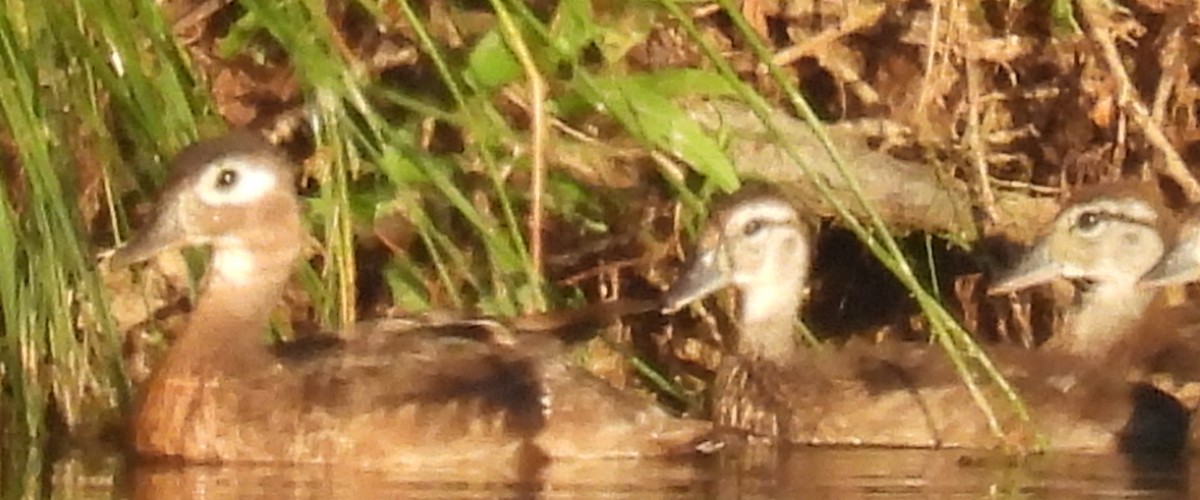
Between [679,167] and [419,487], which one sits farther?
[679,167]

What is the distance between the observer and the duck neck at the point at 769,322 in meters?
7.54

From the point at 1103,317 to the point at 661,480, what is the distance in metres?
1.80

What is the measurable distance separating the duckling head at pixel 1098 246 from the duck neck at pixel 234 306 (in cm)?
165

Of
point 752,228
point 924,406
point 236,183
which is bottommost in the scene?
point 924,406

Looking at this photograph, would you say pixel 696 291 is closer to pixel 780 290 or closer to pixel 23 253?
pixel 780 290

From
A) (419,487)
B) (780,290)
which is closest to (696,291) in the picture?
(780,290)

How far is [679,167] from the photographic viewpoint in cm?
733

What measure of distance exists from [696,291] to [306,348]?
3.61ft

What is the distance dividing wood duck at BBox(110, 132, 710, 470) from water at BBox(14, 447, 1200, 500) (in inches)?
2.1

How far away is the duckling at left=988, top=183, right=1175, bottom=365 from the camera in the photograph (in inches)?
306

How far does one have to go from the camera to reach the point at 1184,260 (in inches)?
301

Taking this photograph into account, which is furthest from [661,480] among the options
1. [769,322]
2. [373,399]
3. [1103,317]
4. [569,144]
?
[1103,317]

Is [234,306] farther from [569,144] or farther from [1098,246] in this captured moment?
[1098,246]

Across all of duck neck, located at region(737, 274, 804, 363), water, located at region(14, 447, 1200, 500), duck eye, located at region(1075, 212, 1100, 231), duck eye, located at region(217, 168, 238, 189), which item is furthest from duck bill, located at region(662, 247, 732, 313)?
duck eye, located at region(217, 168, 238, 189)
